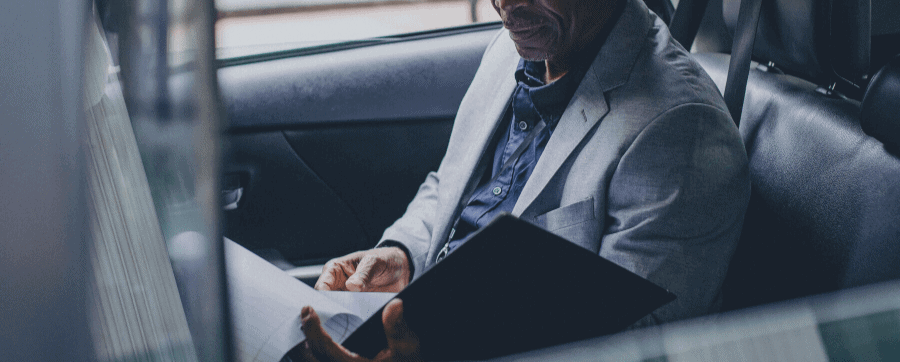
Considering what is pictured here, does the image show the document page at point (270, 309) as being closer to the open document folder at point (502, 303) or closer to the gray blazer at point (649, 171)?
the open document folder at point (502, 303)

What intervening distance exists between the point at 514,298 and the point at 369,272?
60 centimetres

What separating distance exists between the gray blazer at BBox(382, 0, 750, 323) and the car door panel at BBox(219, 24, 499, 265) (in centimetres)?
72

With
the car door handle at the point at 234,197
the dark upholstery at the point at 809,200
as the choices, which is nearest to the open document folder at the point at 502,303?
the dark upholstery at the point at 809,200

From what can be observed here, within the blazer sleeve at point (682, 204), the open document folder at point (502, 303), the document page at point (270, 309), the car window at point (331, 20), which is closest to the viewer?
the open document folder at point (502, 303)

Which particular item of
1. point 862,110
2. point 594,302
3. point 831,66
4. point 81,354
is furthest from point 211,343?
point 831,66

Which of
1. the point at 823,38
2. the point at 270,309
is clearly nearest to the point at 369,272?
the point at 270,309

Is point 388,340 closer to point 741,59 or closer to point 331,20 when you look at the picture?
point 741,59

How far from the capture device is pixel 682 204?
1000 millimetres

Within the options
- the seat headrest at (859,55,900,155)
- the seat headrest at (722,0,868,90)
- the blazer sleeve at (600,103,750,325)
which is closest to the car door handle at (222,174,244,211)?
the blazer sleeve at (600,103,750,325)

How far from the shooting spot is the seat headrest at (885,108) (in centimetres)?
90

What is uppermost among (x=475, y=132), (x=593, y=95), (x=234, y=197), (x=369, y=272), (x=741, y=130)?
(x=593, y=95)

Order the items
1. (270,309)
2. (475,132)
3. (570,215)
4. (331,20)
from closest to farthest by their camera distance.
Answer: (270,309), (570,215), (475,132), (331,20)

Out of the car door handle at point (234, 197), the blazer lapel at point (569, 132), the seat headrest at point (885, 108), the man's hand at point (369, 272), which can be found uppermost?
the seat headrest at point (885, 108)

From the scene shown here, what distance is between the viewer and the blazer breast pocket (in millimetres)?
1079
